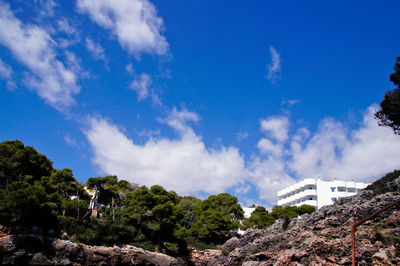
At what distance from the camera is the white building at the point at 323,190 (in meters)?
51.3

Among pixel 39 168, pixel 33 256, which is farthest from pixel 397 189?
pixel 39 168

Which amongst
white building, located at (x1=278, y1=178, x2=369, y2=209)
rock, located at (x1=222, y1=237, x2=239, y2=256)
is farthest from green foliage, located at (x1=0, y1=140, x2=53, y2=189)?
white building, located at (x1=278, y1=178, x2=369, y2=209)

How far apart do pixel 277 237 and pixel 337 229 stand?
6633 mm

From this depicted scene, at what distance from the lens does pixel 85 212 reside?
3011cm

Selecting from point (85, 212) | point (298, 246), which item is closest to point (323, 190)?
point (298, 246)

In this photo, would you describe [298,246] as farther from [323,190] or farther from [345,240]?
[323,190]

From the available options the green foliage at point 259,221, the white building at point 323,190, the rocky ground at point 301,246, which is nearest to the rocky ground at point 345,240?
the rocky ground at point 301,246

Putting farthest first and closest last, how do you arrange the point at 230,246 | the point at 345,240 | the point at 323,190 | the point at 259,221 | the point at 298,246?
the point at 323,190 < the point at 259,221 < the point at 230,246 < the point at 298,246 < the point at 345,240

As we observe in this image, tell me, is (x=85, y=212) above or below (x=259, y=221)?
below

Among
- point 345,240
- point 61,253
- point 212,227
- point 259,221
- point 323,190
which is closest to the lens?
point 345,240

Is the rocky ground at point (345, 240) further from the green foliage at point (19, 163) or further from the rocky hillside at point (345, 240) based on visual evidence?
the green foliage at point (19, 163)

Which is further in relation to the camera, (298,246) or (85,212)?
(85,212)

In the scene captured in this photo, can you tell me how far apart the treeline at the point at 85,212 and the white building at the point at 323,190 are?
54.5 feet

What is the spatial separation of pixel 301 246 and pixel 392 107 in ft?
40.9
